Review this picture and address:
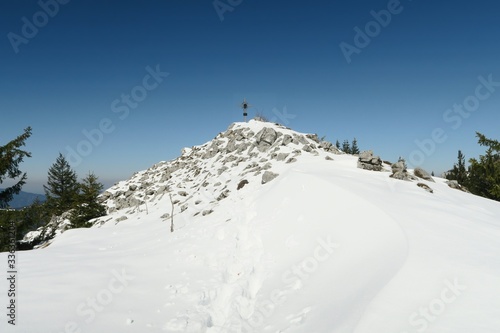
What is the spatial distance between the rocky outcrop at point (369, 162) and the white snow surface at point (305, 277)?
27.9 ft

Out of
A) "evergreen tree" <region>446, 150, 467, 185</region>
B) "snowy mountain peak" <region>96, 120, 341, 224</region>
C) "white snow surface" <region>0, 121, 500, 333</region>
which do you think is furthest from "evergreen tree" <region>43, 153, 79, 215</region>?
"evergreen tree" <region>446, 150, 467, 185</region>

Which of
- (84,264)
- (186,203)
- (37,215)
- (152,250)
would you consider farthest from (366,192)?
(186,203)

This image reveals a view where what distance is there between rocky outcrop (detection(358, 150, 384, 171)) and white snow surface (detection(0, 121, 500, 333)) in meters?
8.49

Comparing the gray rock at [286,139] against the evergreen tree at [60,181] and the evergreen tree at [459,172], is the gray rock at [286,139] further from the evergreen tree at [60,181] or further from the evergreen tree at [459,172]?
the evergreen tree at [60,181]

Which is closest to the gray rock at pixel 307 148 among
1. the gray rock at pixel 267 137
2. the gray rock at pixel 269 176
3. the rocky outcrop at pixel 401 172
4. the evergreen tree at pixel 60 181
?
the gray rock at pixel 267 137

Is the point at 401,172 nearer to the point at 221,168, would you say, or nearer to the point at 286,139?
the point at 286,139

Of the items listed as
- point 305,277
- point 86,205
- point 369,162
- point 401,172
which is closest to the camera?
point 305,277

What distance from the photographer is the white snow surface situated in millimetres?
5730

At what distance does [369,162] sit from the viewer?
26141mm

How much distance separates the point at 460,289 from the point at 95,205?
137ft

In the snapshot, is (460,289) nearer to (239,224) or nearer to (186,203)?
(239,224)

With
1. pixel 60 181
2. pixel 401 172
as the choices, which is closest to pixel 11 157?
pixel 401 172

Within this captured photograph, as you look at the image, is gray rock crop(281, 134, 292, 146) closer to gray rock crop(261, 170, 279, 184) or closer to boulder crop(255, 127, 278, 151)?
boulder crop(255, 127, 278, 151)

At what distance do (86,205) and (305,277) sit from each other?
124 ft
